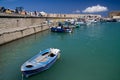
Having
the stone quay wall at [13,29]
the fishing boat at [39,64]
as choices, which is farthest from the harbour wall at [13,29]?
the fishing boat at [39,64]

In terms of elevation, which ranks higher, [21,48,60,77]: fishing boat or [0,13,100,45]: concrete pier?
[0,13,100,45]: concrete pier

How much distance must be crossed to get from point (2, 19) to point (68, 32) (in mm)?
26773

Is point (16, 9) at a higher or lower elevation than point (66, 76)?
higher

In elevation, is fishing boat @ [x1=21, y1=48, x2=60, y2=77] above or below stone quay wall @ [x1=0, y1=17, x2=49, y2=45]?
below

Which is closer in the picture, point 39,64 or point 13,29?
point 39,64

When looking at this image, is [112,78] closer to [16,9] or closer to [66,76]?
[66,76]

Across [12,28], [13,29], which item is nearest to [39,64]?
[13,29]

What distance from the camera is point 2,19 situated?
1421 inches

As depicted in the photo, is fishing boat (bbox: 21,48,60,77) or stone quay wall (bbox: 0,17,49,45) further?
stone quay wall (bbox: 0,17,49,45)

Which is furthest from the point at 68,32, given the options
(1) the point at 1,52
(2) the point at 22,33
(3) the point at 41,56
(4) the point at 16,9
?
(3) the point at 41,56

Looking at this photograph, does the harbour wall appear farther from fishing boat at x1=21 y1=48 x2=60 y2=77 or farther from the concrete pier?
fishing boat at x1=21 y1=48 x2=60 y2=77

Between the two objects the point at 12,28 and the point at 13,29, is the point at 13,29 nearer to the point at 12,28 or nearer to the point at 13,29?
the point at 13,29

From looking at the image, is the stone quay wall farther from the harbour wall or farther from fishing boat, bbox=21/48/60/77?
fishing boat, bbox=21/48/60/77

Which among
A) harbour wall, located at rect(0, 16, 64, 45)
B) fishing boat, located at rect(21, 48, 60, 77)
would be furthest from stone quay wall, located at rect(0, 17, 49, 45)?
fishing boat, located at rect(21, 48, 60, 77)
